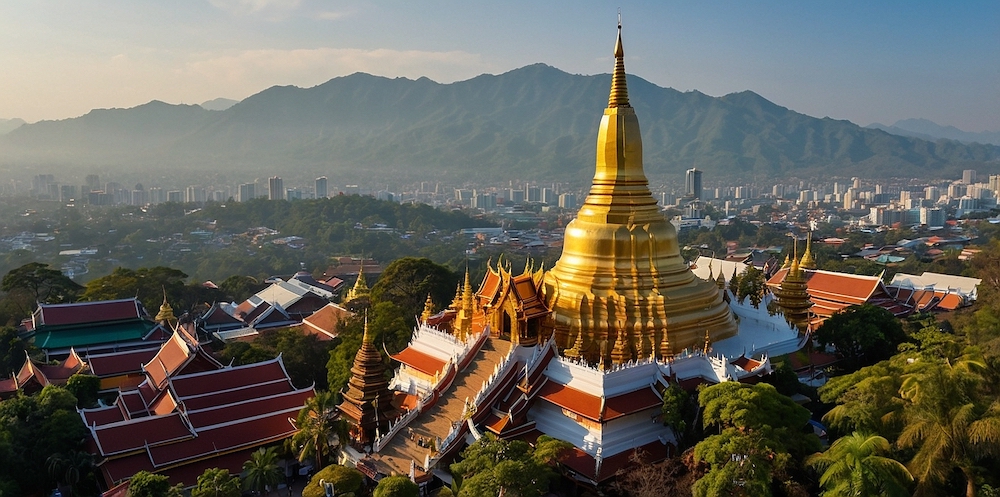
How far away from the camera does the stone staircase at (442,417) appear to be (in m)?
16.2

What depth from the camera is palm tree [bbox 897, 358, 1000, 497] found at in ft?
41.5

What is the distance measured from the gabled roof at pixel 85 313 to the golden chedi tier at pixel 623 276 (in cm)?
1900

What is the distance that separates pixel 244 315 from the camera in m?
41.1

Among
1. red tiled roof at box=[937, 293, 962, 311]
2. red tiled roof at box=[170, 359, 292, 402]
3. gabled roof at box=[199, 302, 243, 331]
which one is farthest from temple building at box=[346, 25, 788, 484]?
gabled roof at box=[199, 302, 243, 331]

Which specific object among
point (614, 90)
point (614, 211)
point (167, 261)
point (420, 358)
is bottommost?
point (167, 261)

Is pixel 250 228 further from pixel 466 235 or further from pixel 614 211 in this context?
pixel 614 211

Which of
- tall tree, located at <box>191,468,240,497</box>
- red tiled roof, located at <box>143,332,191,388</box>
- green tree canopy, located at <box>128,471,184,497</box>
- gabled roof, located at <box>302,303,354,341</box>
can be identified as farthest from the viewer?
gabled roof, located at <box>302,303,354,341</box>

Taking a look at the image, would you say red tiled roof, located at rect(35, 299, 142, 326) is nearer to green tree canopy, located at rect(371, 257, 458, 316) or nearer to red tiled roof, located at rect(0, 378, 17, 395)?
red tiled roof, located at rect(0, 378, 17, 395)

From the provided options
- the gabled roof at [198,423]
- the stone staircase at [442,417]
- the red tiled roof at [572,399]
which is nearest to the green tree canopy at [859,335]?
the red tiled roof at [572,399]

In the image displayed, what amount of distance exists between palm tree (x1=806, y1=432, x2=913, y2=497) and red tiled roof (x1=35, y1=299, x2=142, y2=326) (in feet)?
89.5

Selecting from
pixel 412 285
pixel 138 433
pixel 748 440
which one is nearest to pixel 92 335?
pixel 412 285

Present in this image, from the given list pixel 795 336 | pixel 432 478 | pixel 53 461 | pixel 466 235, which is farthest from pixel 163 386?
pixel 466 235

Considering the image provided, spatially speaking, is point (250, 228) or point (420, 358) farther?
point (250, 228)

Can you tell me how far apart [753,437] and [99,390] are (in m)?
19.2
